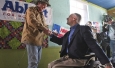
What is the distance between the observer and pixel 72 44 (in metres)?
1.41

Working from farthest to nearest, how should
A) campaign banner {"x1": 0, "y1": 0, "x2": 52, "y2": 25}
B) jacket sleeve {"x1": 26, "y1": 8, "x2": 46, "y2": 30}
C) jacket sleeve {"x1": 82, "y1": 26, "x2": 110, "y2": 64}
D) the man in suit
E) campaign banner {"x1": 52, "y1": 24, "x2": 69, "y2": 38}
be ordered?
campaign banner {"x1": 52, "y1": 24, "x2": 69, "y2": 38} → campaign banner {"x1": 0, "y1": 0, "x2": 52, "y2": 25} → jacket sleeve {"x1": 26, "y1": 8, "x2": 46, "y2": 30} → the man in suit → jacket sleeve {"x1": 82, "y1": 26, "x2": 110, "y2": 64}

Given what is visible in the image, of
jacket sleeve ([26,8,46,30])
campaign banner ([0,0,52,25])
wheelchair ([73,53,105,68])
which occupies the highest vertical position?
campaign banner ([0,0,52,25])

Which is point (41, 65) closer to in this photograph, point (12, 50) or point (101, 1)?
point (12, 50)

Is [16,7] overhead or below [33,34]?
overhead

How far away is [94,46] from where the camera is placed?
119 cm

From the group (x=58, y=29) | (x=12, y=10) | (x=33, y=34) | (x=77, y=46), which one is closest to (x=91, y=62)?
(x=77, y=46)

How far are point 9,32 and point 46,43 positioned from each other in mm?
852

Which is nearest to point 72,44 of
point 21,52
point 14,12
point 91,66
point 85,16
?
point 91,66

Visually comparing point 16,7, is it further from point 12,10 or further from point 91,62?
point 91,62

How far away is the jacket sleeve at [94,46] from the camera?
45.0 inches

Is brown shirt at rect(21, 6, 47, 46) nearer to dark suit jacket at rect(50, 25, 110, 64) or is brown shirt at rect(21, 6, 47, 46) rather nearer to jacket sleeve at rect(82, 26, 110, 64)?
dark suit jacket at rect(50, 25, 110, 64)

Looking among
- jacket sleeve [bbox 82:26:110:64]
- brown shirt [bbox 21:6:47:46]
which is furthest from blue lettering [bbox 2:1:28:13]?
jacket sleeve [bbox 82:26:110:64]

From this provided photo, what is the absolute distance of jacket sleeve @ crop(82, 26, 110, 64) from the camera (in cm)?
114

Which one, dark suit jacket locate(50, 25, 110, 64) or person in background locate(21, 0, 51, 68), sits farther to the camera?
person in background locate(21, 0, 51, 68)
